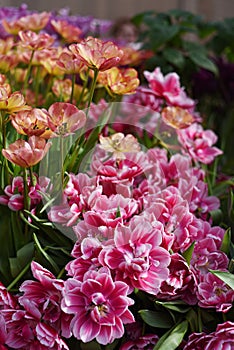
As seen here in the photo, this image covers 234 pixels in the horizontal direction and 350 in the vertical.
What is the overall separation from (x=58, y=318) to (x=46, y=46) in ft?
1.10

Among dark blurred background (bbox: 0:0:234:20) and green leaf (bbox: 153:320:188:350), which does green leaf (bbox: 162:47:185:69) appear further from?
dark blurred background (bbox: 0:0:234:20)

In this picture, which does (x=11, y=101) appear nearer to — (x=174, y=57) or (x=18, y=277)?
(x=18, y=277)

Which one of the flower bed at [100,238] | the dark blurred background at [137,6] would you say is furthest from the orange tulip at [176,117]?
the dark blurred background at [137,6]

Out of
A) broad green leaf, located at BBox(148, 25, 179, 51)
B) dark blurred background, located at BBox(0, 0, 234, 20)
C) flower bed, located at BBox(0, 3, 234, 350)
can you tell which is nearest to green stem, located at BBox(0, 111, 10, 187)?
flower bed, located at BBox(0, 3, 234, 350)

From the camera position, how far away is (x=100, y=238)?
2.06 feet

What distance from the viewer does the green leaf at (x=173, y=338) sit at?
60 cm

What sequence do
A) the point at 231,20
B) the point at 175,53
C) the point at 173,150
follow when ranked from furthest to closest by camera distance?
1. the point at 231,20
2. the point at 175,53
3. the point at 173,150

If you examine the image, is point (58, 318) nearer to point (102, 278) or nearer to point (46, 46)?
point (102, 278)

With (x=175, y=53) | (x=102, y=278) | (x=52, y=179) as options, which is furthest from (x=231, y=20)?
(x=102, y=278)

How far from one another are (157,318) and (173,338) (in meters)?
0.03

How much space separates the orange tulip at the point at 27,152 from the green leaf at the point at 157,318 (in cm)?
18

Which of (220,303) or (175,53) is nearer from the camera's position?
(220,303)

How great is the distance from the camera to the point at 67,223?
2.10ft

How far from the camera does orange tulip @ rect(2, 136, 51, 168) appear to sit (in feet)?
1.98
